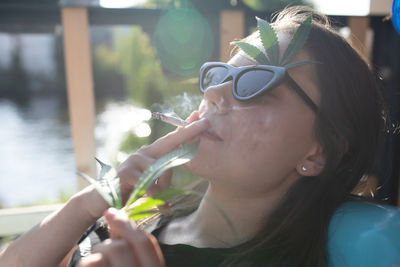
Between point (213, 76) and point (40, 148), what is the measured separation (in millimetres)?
7480

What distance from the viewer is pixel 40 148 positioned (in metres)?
7.90

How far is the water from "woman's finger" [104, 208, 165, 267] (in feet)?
3.38

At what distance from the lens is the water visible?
196 inches

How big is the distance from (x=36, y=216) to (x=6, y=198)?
9.70 feet

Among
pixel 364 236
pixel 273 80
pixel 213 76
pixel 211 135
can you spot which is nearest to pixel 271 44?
pixel 273 80

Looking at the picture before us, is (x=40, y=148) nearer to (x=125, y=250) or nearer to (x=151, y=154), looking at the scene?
(x=151, y=154)

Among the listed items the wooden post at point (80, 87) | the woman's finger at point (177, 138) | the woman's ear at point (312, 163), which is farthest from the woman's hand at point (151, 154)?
the wooden post at point (80, 87)

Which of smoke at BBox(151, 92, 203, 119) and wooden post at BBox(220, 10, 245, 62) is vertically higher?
wooden post at BBox(220, 10, 245, 62)

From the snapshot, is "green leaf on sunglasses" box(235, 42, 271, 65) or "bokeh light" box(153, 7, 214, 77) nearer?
"green leaf on sunglasses" box(235, 42, 271, 65)

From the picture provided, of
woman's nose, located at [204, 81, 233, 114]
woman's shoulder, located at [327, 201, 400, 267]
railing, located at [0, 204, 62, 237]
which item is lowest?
railing, located at [0, 204, 62, 237]

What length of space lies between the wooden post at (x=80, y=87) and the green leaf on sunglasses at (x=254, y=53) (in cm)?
173

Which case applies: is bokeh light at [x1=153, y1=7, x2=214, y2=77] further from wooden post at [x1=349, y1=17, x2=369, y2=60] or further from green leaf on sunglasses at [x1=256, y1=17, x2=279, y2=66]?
green leaf on sunglasses at [x1=256, y1=17, x2=279, y2=66]

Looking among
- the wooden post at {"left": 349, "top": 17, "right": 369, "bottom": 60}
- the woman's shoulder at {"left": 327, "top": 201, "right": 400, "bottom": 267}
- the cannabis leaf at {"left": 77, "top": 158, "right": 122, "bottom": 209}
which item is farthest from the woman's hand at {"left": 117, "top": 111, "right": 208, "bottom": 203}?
the wooden post at {"left": 349, "top": 17, "right": 369, "bottom": 60}

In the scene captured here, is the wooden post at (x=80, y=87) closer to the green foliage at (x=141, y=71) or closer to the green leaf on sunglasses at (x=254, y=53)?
the green foliage at (x=141, y=71)
